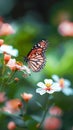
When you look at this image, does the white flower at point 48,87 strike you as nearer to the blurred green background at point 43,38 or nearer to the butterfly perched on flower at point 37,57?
the butterfly perched on flower at point 37,57

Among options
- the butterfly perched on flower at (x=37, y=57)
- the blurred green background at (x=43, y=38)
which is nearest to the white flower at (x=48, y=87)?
the butterfly perched on flower at (x=37, y=57)

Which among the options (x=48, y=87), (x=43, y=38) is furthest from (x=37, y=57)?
(x=43, y=38)

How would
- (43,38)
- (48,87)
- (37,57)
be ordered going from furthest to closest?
(43,38)
(37,57)
(48,87)

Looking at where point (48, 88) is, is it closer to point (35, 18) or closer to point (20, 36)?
point (20, 36)

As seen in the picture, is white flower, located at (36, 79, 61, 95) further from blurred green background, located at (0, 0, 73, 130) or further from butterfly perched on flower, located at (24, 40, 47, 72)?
blurred green background, located at (0, 0, 73, 130)

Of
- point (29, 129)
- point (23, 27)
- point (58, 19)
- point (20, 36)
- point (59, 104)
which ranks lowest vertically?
point (29, 129)

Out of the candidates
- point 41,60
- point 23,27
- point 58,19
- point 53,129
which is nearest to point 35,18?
point 58,19

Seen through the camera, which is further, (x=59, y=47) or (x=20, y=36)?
(x=59, y=47)

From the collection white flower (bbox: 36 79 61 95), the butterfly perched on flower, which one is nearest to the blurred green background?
the butterfly perched on flower

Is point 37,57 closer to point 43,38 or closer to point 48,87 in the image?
point 48,87
